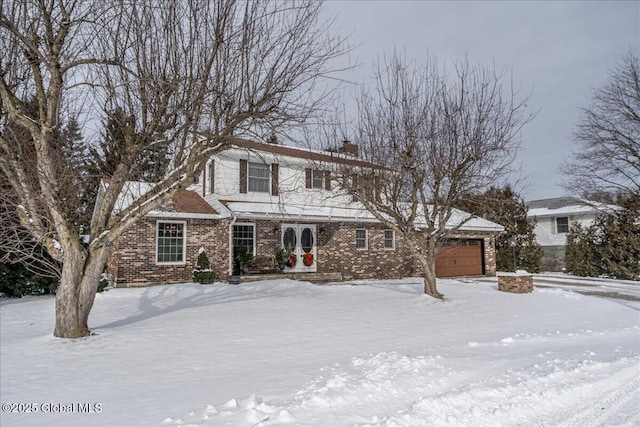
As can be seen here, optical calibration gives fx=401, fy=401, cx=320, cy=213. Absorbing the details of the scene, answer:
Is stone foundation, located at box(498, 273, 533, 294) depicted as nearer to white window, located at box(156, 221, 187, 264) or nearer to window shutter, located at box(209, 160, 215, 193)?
white window, located at box(156, 221, 187, 264)

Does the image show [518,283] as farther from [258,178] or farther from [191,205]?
[191,205]

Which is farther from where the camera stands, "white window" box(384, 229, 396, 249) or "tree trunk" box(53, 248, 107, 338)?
"white window" box(384, 229, 396, 249)

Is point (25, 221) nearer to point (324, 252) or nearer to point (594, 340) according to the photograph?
point (594, 340)

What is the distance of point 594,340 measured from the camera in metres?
7.18

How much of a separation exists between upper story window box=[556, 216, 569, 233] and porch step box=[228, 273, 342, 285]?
66.8 ft

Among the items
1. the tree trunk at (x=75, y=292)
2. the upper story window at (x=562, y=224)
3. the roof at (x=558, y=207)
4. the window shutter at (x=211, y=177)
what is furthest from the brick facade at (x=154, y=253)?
the upper story window at (x=562, y=224)

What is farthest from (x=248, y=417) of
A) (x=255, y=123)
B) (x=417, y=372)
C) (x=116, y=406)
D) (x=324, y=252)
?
(x=324, y=252)

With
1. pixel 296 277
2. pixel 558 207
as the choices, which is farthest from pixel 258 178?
pixel 558 207

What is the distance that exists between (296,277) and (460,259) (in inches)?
385

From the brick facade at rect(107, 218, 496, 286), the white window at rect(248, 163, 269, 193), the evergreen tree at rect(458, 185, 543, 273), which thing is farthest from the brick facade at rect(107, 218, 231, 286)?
the evergreen tree at rect(458, 185, 543, 273)

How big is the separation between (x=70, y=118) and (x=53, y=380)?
678 cm

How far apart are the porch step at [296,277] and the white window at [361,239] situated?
207 cm

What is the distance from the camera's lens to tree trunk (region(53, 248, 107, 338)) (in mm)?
7203

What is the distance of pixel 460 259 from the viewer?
21.2m
